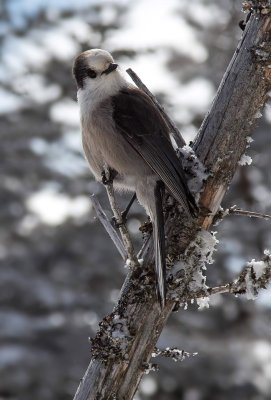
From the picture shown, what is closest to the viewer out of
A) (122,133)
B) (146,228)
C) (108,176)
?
(146,228)

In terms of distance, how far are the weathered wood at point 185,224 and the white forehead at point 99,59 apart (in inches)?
39.7

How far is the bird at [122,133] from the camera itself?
3320 millimetres

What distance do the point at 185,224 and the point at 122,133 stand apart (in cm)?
83

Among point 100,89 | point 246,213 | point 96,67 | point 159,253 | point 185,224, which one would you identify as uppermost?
point 96,67

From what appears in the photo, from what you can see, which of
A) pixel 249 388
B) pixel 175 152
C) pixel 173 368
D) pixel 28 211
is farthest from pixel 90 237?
pixel 175 152

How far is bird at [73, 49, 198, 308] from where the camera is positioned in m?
3.32

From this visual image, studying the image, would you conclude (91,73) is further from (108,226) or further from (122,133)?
(108,226)

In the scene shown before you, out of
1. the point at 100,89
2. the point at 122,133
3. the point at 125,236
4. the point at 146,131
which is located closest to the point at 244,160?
the point at 125,236

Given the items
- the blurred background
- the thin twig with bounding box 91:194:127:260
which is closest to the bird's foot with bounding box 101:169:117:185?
the thin twig with bounding box 91:194:127:260

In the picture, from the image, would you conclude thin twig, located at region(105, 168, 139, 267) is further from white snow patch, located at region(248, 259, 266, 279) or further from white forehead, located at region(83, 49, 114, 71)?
white forehead, located at region(83, 49, 114, 71)

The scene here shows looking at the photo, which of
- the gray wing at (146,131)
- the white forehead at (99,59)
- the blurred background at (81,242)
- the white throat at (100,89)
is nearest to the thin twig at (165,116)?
the gray wing at (146,131)

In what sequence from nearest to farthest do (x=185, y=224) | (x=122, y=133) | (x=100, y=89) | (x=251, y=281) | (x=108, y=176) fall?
(x=251, y=281) → (x=185, y=224) → (x=108, y=176) → (x=122, y=133) → (x=100, y=89)

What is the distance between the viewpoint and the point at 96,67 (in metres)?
3.87

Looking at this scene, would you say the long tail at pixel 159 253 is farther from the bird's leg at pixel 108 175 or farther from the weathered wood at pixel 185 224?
the bird's leg at pixel 108 175
